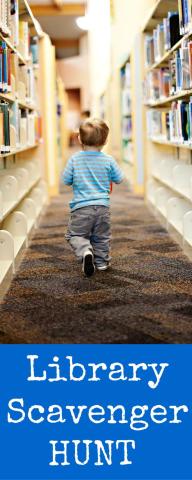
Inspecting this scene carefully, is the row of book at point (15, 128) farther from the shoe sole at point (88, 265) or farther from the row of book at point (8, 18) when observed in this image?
the shoe sole at point (88, 265)

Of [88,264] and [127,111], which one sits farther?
[127,111]

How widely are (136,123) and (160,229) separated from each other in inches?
110

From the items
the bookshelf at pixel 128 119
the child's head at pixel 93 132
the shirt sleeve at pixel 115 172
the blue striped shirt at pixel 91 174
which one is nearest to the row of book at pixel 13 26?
the child's head at pixel 93 132

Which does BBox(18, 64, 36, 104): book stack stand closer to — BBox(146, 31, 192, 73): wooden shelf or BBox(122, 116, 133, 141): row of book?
BBox(146, 31, 192, 73): wooden shelf

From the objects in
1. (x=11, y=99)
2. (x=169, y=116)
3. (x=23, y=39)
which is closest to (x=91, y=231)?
(x=11, y=99)

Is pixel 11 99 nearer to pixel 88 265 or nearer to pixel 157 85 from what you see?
pixel 88 265

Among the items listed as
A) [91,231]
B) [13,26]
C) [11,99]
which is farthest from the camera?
[13,26]

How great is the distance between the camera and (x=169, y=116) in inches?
203

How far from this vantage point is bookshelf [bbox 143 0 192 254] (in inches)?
163

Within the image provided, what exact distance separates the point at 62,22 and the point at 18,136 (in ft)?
41.7

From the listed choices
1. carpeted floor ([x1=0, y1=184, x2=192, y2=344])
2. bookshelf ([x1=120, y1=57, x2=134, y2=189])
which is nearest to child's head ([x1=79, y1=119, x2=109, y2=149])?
carpeted floor ([x1=0, y1=184, x2=192, y2=344])

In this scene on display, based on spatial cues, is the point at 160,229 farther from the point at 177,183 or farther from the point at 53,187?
the point at 53,187

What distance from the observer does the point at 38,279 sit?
3.61m

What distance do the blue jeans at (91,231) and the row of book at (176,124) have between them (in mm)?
780
